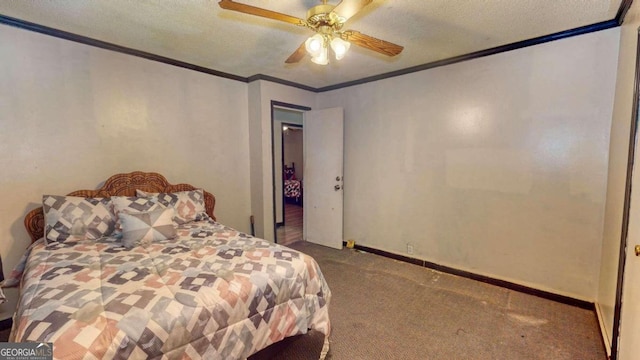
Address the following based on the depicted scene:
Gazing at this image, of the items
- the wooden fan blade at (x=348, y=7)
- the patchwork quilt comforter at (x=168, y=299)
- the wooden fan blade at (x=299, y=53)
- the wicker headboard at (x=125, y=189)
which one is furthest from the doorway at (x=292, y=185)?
the wooden fan blade at (x=348, y=7)

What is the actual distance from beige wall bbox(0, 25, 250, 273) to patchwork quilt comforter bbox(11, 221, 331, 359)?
61 cm

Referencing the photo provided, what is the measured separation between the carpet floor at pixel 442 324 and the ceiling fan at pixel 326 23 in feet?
6.46

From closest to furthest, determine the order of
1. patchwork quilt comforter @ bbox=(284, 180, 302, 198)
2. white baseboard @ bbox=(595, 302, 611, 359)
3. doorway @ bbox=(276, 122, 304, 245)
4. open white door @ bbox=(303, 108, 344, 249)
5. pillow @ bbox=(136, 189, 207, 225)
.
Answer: white baseboard @ bbox=(595, 302, 611, 359)
pillow @ bbox=(136, 189, 207, 225)
open white door @ bbox=(303, 108, 344, 249)
doorway @ bbox=(276, 122, 304, 245)
patchwork quilt comforter @ bbox=(284, 180, 302, 198)

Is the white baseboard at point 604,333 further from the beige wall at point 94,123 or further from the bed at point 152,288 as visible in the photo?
the beige wall at point 94,123

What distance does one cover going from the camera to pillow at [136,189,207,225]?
267 cm

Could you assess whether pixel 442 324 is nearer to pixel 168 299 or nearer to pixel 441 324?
pixel 441 324

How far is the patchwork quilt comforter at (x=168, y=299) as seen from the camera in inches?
46.1

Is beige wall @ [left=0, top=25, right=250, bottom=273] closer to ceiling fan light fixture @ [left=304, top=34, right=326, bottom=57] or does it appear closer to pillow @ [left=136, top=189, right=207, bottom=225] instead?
pillow @ [left=136, top=189, right=207, bottom=225]

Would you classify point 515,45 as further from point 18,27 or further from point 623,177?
point 18,27

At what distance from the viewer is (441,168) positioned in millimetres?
3148

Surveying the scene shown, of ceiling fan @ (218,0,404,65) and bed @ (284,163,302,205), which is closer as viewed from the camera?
ceiling fan @ (218,0,404,65)

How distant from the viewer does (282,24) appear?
7.38ft

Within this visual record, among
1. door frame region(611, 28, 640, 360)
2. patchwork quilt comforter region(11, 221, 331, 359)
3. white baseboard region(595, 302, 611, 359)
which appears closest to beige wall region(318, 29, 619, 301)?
white baseboard region(595, 302, 611, 359)

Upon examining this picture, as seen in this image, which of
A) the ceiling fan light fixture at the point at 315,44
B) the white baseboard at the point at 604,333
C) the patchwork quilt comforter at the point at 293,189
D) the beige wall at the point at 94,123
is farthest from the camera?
the patchwork quilt comforter at the point at 293,189
